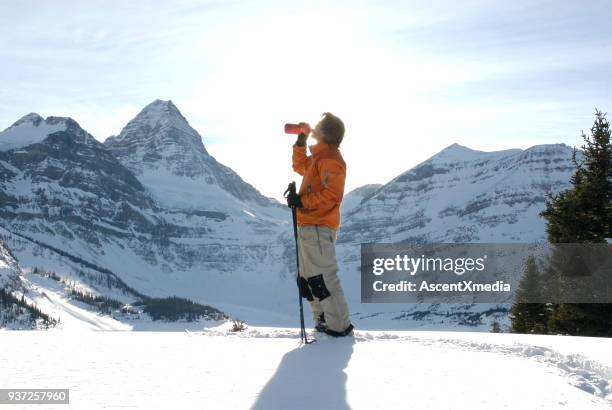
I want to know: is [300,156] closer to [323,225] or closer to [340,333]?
[323,225]

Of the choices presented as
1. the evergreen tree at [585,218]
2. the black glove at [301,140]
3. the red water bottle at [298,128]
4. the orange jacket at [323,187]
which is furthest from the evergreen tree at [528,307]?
the red water bottle at [298,128]

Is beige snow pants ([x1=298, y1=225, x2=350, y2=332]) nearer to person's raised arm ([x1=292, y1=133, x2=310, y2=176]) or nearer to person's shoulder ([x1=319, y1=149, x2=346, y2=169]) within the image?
person's shoulder ([x1=319, y1=149, x2=346, y2=169])

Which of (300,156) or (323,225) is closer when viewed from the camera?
(323,225)

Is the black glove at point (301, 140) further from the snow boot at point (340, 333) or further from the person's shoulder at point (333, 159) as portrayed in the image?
the snow boot at point (340, 333)

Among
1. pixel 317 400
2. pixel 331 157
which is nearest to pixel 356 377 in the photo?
pixel 317 400

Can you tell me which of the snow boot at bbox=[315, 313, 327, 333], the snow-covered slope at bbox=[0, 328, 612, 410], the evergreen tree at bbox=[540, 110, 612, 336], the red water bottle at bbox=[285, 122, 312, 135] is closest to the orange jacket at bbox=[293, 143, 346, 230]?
the red water bottle at bbox=[285, 122, 312, 135]

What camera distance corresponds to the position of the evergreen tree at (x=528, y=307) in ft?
62.2

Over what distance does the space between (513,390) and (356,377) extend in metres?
1.21

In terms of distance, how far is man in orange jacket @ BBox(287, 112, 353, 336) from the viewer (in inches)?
305

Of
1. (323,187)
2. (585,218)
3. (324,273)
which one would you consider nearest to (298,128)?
(323,187)

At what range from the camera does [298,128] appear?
8.44 meters

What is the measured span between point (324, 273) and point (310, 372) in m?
2.57

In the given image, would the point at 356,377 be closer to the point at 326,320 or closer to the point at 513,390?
the point at 513,390

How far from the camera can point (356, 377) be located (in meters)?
5.08
